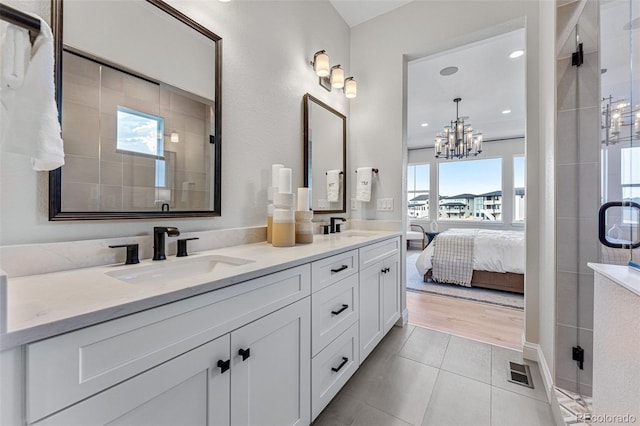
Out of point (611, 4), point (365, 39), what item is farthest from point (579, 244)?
point (365, 39)

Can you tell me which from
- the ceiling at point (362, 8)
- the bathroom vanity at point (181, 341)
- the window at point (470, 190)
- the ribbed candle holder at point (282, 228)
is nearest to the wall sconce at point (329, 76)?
the ceiling at point (362, 8)

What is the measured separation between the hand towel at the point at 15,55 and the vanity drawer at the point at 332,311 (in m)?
1.12

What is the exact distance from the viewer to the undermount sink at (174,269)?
930 mm

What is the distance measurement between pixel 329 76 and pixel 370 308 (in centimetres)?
193

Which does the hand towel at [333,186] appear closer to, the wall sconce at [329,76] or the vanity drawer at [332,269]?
the wall sconce at [329,76]

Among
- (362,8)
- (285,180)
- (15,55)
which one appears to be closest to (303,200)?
(285,180)

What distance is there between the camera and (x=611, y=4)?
1.26 metres

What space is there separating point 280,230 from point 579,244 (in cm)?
160

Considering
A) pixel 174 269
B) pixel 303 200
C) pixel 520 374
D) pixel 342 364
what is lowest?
pixel 520 374

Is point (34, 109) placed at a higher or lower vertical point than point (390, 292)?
higher

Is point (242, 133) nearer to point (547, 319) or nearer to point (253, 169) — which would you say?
point (253, 169)

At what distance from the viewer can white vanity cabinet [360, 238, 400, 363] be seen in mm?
1685

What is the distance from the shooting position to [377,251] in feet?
6.12

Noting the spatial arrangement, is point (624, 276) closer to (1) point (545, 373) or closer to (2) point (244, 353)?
(1) point (545, 373)
